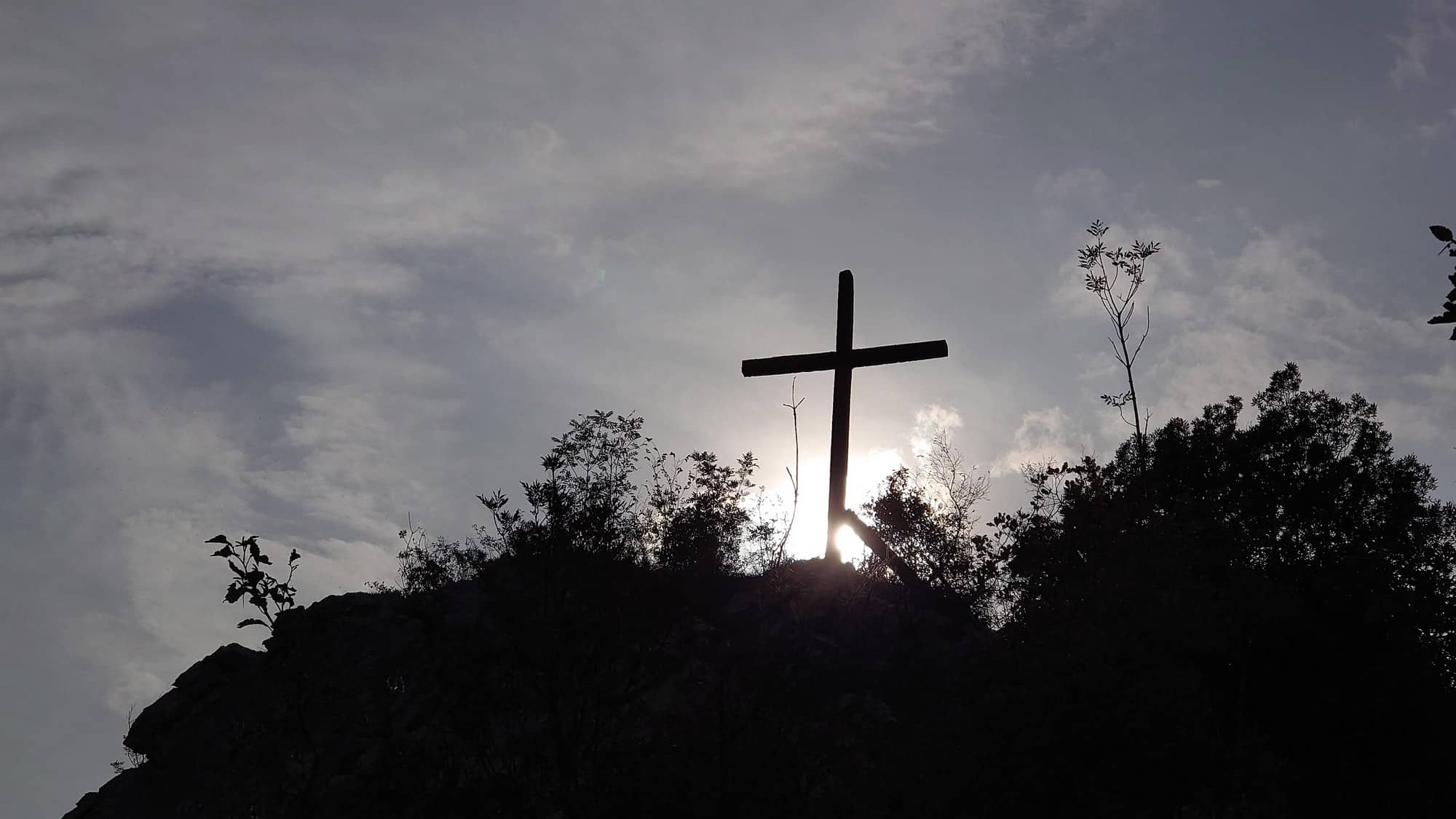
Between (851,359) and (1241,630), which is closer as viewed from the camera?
(1241,630)

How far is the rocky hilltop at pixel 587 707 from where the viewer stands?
1088cm

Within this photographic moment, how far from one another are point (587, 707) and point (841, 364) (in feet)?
32.2

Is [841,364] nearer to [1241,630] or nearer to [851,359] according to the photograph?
[851,359]

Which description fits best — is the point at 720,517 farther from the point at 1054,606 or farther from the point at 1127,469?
the point at 1127,469

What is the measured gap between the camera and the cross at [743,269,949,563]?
2041cm

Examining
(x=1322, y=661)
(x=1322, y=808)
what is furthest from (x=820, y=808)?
(x=1322, y=661)

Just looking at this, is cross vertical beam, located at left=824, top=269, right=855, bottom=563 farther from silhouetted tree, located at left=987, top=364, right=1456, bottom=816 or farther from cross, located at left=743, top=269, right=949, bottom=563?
silhouetted tree, located at left=987, top=364, right=1456, bottom=816

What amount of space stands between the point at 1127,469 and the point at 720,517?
11.4 m

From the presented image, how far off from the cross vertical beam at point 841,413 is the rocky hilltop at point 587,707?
4.30ft

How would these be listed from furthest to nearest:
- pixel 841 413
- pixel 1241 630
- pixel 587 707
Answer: pixel 841 413, pixel 1241 630, pixel 587 707

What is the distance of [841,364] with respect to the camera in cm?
2119

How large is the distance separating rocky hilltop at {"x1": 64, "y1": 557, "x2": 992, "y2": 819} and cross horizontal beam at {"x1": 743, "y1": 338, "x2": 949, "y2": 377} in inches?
162

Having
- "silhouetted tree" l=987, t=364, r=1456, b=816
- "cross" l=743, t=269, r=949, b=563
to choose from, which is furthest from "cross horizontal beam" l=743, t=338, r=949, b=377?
"silhouetted tree" l=987, t=364, r=1456, b=816

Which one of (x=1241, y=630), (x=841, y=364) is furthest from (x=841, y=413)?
(x=1241, y=630)
